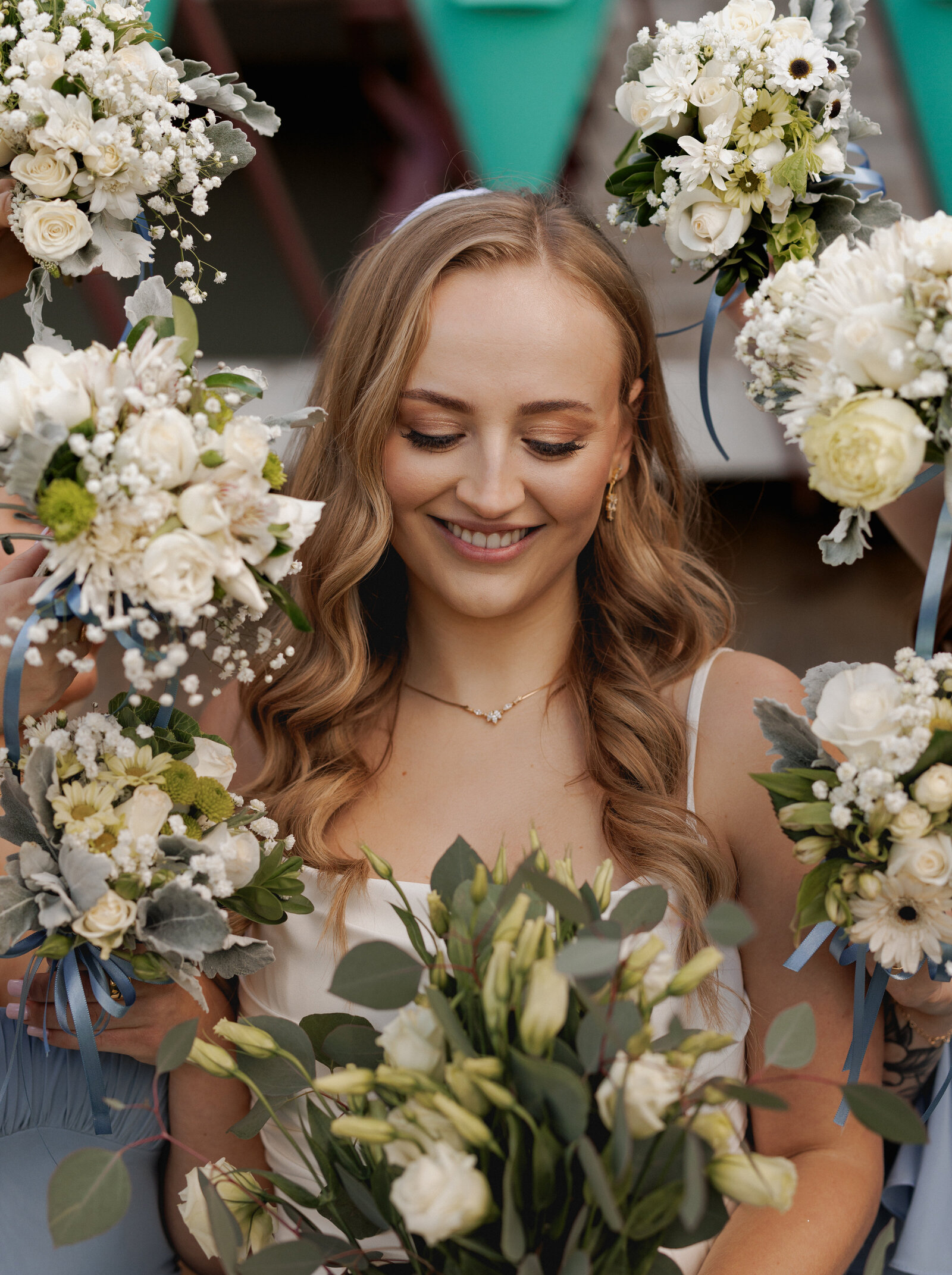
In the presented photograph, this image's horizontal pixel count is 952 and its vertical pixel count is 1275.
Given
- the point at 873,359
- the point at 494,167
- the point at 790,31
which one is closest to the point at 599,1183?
the point at 873,359

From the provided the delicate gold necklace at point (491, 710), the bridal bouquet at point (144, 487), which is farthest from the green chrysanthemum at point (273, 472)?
the delicate gold necklace at point (491, 710)

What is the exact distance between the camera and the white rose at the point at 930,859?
102cm

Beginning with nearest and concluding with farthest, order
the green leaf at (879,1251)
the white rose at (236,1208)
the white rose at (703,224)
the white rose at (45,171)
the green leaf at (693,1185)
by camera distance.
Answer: the green leaf at (693,1185), the green leaf at (879,1251), the white rose at (236,1208), the white rose at (45,171), the white rose at (703,224)

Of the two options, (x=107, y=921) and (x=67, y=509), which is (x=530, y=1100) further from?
(x=67, y=509)

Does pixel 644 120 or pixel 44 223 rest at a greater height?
pixel 44 223

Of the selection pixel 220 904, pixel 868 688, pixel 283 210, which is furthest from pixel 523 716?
pixel 283 210

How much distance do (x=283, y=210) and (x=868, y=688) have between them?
2843mm

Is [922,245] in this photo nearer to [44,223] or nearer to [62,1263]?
[44,223]

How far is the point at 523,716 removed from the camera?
1.78 m

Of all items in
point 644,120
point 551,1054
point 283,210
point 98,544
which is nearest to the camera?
point 551,1054

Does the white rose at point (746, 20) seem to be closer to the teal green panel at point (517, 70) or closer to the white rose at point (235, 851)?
the white rose at point (235, 851)

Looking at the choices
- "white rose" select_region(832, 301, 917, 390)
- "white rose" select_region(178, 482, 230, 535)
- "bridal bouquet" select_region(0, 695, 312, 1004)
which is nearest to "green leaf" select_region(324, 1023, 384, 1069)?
"bridal bouquet" select_region(0, 695, 312, 1004)

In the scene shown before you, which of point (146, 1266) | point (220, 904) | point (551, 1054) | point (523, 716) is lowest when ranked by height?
point (146, 1266)

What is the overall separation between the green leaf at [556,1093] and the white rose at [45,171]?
1124 mm
